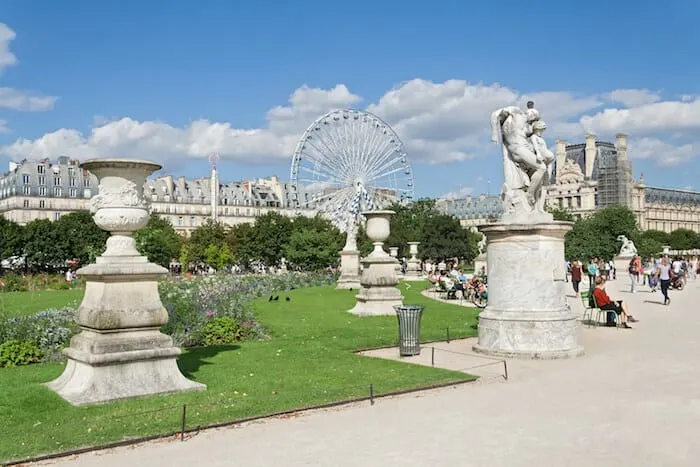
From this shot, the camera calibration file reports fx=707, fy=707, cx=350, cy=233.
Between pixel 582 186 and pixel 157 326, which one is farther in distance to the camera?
pixel 582 186

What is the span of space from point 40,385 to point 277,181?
128 m

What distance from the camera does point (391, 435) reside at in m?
7.12

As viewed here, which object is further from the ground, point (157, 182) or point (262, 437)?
point (157, 182)

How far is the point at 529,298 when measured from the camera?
12.3m

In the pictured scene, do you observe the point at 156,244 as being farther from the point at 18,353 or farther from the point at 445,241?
the point at 18,353

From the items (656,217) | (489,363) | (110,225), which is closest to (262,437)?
(110,225)

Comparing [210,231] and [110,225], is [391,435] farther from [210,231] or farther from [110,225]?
[210,231]

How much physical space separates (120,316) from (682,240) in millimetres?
125029

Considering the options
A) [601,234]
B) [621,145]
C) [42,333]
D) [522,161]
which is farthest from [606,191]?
[42,333]

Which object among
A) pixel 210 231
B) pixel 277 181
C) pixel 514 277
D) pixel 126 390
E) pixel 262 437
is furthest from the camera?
pixel 277 181

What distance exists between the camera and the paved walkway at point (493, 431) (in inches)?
250

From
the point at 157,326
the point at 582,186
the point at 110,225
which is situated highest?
the point at 582,186

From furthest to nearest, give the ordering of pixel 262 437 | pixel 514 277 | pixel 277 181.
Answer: pixel 277 181 < pixel 514 277 < pixel 262 437

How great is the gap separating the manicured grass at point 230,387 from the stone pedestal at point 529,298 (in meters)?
2.14
